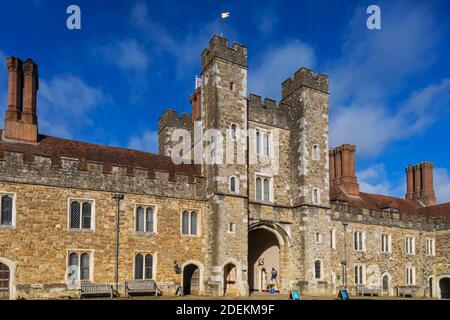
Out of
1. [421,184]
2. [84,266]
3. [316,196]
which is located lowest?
[84,266]

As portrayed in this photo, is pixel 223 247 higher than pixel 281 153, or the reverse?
pixel 281 153

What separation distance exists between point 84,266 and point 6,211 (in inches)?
175

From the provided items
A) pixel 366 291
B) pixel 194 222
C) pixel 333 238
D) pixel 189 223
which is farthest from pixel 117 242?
pixel 366 291

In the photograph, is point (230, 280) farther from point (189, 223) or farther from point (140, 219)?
point (140, 219)

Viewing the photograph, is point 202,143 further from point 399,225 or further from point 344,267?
point 399,225

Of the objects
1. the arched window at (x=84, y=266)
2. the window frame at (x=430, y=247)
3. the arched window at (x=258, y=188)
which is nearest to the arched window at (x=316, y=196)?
the arched window at (x=258, y=188)

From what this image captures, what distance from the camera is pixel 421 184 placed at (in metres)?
45.1

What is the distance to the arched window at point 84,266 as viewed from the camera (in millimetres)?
22092

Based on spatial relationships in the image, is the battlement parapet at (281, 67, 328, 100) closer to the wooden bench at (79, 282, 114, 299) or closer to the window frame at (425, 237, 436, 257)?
the window frame at (425, 237, 436, 257)

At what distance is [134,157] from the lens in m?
27.6

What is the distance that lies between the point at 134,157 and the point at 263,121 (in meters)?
8.48

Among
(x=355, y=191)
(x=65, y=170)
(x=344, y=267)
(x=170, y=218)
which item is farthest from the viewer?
(x=355, y=191)
